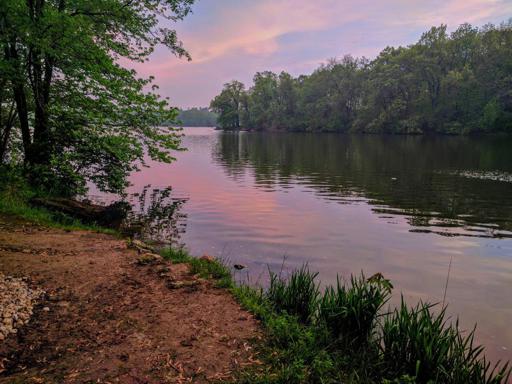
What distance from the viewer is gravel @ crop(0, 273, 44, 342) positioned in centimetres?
608

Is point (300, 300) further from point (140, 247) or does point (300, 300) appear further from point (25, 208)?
point (25, 208)

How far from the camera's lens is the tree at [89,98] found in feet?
49.0

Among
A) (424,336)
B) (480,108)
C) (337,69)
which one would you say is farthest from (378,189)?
(337,69)

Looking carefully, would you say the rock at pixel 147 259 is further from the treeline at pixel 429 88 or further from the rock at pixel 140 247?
the treeline at pixel 429 88

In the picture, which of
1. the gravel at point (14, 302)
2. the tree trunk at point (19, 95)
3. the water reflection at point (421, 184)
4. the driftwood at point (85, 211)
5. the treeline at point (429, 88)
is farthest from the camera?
the treeline at point (429, 88)

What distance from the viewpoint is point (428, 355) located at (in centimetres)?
536

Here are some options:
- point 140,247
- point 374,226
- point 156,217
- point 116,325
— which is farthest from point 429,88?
point 116,325

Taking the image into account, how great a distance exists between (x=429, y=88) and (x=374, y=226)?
95751 mm

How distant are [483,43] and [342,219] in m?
96.2

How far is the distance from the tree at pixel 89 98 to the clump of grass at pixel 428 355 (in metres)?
13.3

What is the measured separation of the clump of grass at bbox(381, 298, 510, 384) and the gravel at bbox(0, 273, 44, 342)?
6.23 meters

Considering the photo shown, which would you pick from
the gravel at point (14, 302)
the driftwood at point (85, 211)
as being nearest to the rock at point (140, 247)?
the gravel at point (14, 302)

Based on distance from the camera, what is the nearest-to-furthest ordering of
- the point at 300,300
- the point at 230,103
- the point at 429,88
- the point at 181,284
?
the point at 300,300 → the point at 181,284 → the point at 429,88 → the point at 230,103

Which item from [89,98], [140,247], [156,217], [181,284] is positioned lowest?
[156,217]
